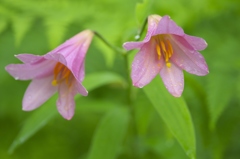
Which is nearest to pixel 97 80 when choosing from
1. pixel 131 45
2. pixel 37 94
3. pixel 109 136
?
pixel 109 136

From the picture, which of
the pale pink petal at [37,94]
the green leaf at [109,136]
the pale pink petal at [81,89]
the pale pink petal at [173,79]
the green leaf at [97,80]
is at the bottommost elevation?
the green leaf at [109,136]

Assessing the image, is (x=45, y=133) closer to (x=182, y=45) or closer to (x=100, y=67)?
(x=100, y=67)

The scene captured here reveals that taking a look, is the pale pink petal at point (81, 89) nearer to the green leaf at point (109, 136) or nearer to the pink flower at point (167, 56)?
the pink flower at point (167, 56)

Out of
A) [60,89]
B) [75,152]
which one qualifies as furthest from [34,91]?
[75,152]

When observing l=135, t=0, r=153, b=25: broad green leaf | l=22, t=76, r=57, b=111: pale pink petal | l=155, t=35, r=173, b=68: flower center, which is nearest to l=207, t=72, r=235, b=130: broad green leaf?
l=155, t=35, r=173, b=68: flower center

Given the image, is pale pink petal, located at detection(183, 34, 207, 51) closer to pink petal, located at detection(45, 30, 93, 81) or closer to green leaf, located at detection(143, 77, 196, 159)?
green leaf, located at detection(143, 77, 196, 159)

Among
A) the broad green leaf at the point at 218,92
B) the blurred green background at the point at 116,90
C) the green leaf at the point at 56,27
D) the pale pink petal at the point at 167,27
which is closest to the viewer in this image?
the pale pink petal at the point at 167,27

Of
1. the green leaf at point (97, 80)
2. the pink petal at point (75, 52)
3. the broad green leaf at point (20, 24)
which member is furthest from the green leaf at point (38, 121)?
the broad green leaf at point (20, 24)
